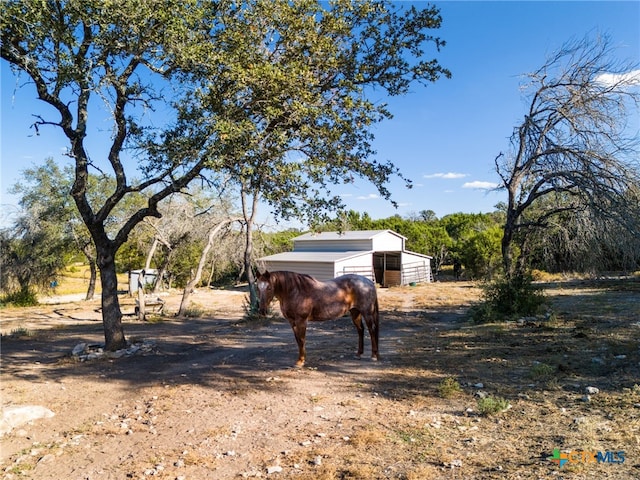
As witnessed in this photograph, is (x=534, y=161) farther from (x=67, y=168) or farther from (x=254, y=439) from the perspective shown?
(x=67, y=168)

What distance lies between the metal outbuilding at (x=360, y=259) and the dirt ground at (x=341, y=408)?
20492 mm

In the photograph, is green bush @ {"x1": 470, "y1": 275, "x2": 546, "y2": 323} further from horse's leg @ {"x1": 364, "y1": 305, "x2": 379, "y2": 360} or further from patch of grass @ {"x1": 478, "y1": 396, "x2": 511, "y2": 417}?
patch of grass @ {"x1": 478, "y1": 396, "x2": 511, "y2": 417}

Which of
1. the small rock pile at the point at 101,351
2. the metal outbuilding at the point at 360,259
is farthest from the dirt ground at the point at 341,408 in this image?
the metal outbuilding at the point at 360,259

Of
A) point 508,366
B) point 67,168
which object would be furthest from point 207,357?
point 67,168

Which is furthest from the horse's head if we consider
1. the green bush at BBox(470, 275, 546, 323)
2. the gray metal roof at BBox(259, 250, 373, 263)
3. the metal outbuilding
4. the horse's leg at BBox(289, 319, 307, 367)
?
the metal outbuilding

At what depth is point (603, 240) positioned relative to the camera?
1145cm

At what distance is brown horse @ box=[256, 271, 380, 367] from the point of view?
8191mm

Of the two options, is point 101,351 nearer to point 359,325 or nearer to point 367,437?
point 359,325

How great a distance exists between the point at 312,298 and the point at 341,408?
270cm

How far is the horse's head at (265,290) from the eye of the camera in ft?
25.6

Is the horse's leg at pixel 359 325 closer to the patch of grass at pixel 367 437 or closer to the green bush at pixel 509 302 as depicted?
the patch of grass at pixel 367 437

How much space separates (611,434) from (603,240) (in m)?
8.56

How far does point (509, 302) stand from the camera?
14.2 metres

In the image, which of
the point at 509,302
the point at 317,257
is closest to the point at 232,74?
the point at 509,302
